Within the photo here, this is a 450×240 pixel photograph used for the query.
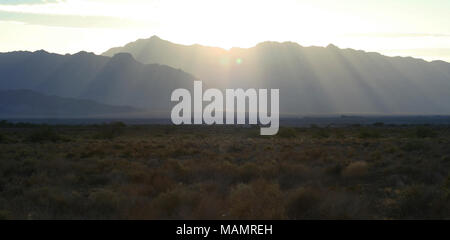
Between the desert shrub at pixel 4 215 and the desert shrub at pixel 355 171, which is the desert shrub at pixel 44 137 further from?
the desert shrub at pixel 4 215

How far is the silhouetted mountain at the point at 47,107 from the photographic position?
14238 cm

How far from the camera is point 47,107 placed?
146000 mm

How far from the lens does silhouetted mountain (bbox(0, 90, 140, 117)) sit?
14238 cm

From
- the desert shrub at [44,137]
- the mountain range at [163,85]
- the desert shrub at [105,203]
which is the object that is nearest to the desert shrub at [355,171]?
the desert shrub at [105,203]

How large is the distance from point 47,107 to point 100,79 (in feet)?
112

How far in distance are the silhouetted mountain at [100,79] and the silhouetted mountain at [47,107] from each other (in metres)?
12.5

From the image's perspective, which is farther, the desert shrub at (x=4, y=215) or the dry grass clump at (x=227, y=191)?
the dry grass clump at (x=227, y=191)

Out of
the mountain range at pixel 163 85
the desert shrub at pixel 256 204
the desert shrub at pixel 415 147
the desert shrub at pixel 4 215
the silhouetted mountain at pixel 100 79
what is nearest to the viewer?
the desert shrub at pixel 256 204

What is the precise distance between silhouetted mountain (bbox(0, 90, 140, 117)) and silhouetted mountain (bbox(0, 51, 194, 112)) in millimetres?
12512

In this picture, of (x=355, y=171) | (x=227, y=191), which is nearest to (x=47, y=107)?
(x=355, y=171)

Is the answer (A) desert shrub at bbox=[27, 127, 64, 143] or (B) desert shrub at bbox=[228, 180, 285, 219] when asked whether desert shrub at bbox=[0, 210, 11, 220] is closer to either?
(B) desert shrub at bbox=[228, 180, 285, 219]

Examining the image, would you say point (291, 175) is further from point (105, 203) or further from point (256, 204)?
point (105, 203)
